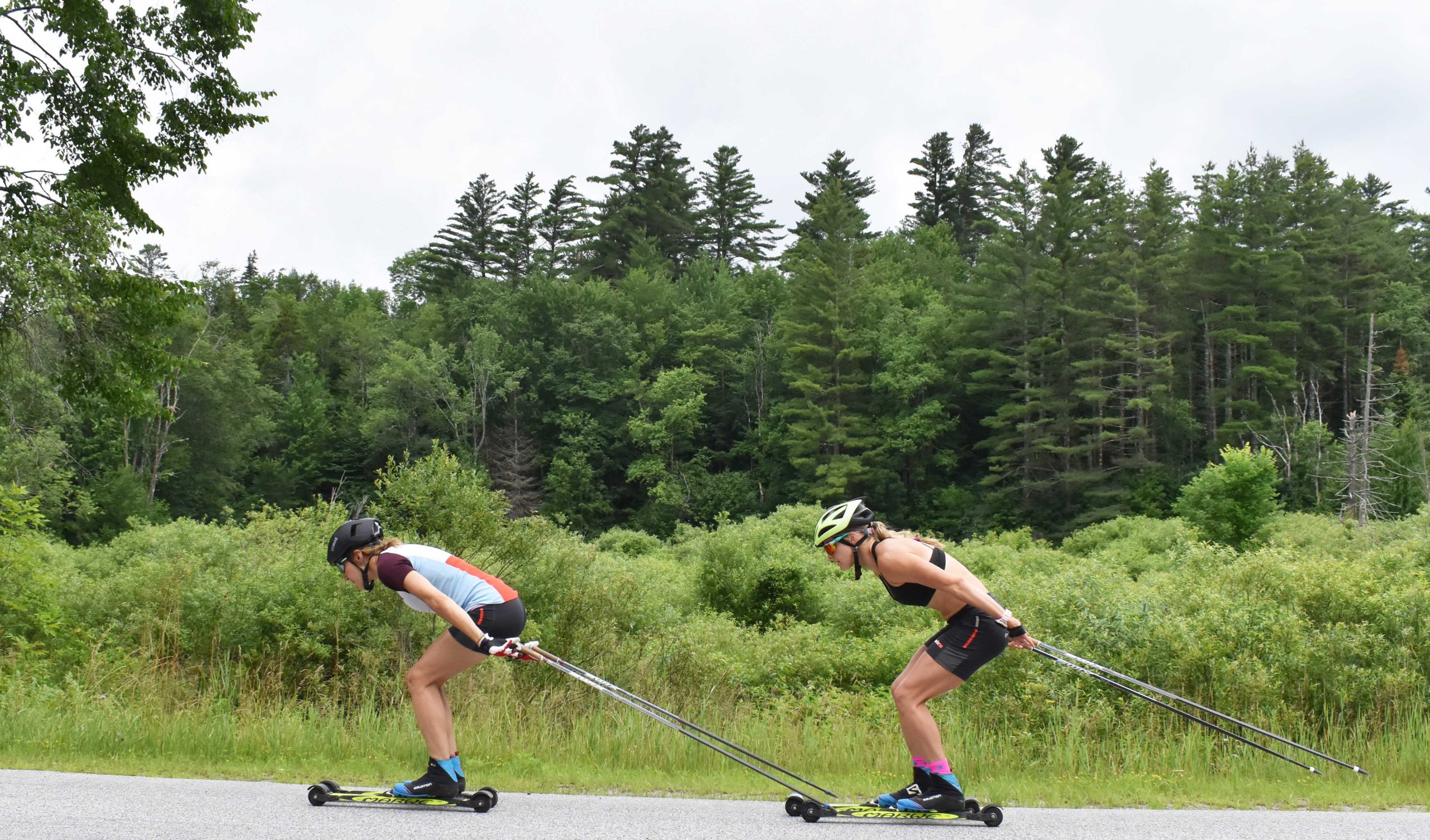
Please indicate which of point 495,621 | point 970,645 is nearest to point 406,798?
point 495,621

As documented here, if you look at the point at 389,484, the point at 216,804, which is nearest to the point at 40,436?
the point at 389,484

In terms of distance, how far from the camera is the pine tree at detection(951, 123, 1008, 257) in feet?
287

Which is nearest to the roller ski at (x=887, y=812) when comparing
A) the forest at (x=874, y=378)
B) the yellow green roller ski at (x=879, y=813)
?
the yellow green roller ski at (x=879, y=813)

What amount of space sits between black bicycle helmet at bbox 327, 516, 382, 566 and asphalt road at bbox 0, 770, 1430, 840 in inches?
52.2

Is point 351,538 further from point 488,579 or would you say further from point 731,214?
point 731,214

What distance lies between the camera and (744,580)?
22.0 metres

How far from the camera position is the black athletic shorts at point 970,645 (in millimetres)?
5691

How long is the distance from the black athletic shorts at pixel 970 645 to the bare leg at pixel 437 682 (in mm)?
2527

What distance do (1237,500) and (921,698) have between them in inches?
1507

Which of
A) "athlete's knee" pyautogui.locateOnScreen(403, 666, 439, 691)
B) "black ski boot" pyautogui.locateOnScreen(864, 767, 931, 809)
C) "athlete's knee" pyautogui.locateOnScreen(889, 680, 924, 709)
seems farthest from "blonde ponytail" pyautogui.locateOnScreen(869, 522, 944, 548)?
"athlete's knee" pyautogui.locateOnScreen(403, 666, 439, 691)

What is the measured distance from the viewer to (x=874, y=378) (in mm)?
59500

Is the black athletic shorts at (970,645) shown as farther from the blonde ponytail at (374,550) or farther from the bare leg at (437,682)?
the blonde ponytail at (374,550)

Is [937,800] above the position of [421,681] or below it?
below

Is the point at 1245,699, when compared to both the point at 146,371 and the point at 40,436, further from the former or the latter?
the point at 40,436
